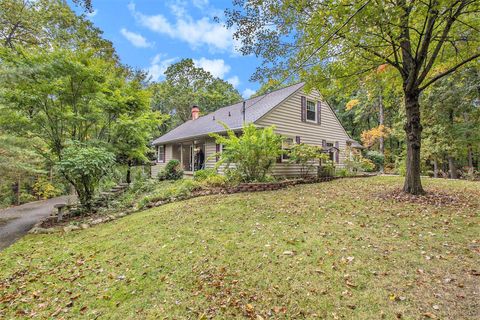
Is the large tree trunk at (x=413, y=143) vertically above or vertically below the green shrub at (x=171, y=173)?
above

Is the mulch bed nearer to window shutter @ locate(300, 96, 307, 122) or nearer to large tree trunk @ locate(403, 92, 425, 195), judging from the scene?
large tree trunk @ locate(403, 92, 425, 195)

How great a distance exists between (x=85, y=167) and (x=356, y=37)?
Answer: 27.0ft

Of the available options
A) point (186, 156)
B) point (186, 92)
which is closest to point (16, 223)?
point (186, 156)

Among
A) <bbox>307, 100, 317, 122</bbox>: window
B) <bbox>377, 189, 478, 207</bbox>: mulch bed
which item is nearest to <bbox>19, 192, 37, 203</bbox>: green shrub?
<bbox>307, 100, 317, 122</bbox>: window

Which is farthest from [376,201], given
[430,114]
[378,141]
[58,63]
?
[378,141]

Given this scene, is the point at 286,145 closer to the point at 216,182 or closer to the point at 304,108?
the point at 304,108

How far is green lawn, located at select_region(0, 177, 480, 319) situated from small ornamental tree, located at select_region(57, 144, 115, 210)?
1.99m

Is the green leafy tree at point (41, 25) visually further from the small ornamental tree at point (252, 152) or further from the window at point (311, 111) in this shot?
the window at point (311, 111)

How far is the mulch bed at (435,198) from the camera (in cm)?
591

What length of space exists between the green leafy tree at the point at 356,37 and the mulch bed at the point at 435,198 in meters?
0.33

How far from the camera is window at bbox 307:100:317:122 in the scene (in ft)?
44.6

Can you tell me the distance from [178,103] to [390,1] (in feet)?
85.9

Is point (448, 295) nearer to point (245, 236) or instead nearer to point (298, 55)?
point (245, 236)

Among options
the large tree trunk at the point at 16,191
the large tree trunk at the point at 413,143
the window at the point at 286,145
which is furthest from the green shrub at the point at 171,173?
the large tree trunk at the point at 413,143
